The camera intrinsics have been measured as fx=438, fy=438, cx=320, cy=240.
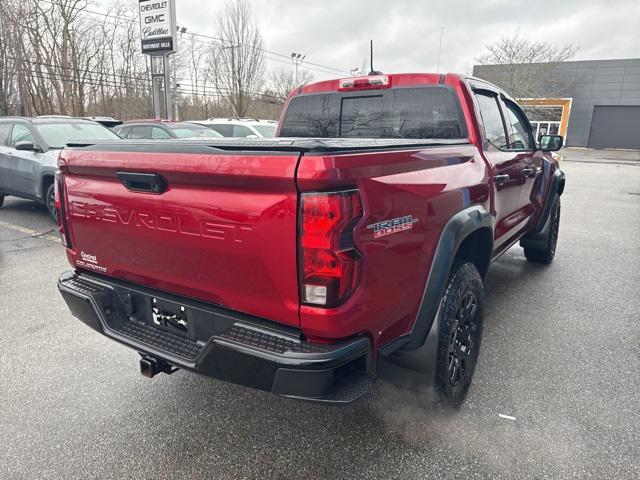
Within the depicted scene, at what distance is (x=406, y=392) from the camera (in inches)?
107

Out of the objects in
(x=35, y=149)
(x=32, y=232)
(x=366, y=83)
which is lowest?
(x=32, y=232)

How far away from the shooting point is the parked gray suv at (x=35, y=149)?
688 cm

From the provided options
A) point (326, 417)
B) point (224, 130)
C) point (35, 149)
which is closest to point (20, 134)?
point (35, 149)

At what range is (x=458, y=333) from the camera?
2.54m

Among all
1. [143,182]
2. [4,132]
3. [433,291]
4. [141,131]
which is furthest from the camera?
[141,131]

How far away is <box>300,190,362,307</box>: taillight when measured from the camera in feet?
5.12

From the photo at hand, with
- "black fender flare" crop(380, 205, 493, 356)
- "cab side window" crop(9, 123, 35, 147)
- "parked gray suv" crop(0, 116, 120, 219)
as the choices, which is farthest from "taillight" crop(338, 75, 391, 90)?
"cab side window" crop(9, 123, 35, 147)

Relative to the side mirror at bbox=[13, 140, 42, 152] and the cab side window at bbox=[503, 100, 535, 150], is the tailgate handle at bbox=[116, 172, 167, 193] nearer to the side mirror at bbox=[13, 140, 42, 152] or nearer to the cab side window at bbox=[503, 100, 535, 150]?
the cab side window at bbox=[503, 100, 535, 150]

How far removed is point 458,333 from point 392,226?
109 cm

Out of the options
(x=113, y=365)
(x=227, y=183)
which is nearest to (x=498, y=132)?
(x=227, y=183)

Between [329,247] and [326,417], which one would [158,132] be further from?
[329,247]

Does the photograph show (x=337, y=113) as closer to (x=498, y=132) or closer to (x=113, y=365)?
(x=498, y=132)

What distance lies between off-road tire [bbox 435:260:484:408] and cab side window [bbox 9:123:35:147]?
749 cm

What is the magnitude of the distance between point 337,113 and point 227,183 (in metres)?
1.90
